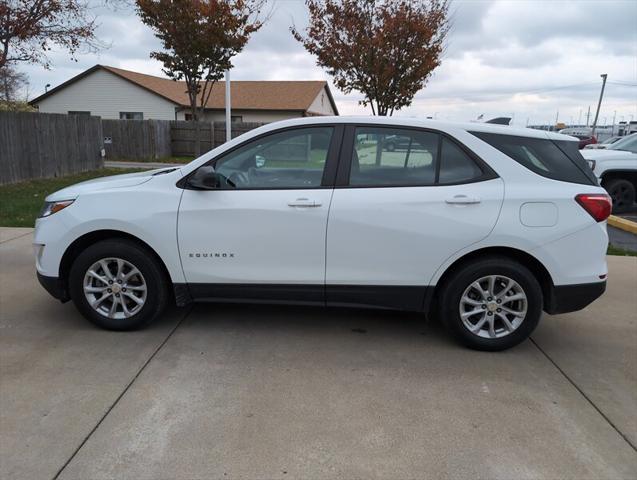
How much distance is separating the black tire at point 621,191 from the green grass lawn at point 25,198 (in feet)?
35.6

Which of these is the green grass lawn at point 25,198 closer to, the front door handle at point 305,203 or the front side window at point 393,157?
the front door handle at point 305,203

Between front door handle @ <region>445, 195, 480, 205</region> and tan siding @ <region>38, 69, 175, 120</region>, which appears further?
tan siding @ <region>38, 69, 175, 120</region>

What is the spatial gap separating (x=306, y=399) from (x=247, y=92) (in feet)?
108

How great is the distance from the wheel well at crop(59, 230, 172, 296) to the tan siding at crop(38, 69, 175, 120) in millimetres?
28490

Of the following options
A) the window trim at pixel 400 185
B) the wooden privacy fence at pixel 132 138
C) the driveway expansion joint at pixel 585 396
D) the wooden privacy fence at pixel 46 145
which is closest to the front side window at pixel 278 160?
the window trim at pixel 400 185

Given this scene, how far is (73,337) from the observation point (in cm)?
413

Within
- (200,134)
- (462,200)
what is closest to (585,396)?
(462,200)

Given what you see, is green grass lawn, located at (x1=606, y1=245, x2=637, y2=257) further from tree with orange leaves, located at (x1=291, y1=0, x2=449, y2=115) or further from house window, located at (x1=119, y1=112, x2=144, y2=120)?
house window, located at (x1=119, y1=112, x2=144, y2=120)

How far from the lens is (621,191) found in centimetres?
1059

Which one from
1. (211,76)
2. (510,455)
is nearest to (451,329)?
(510,455)

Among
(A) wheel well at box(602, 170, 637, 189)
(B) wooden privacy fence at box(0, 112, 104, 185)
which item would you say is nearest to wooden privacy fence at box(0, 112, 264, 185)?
(B) wooden privacy fence at box(0, 112, 104, 185)

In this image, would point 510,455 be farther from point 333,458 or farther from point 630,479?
A: point 333,458

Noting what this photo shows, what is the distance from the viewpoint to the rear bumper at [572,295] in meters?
3.84

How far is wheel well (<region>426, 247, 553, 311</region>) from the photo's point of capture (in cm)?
387
